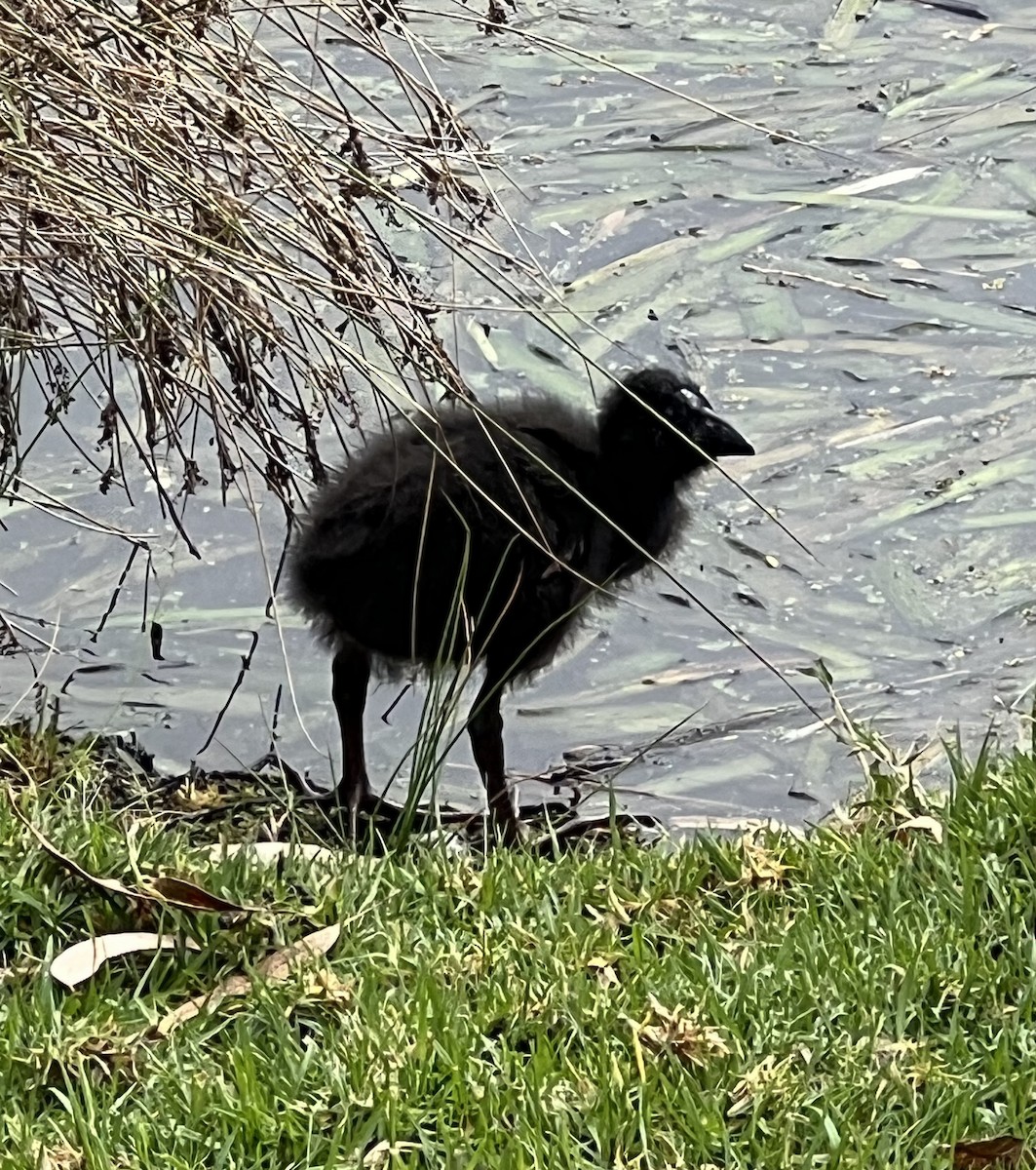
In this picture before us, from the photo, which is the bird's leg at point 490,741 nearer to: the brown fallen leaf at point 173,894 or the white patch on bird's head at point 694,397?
the white patch on bird's head at point 694,397

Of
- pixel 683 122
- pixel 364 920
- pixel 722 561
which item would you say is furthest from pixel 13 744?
pixel 683 122

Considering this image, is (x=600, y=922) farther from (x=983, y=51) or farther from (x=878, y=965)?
(x=983, y=51)

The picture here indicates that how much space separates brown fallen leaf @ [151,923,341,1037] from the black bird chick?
1.05 m

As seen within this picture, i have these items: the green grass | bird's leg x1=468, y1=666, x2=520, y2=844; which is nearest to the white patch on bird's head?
bird's leg x1=468, y1=666, x2=520, y2=844

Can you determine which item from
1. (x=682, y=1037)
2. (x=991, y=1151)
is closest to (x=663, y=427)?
(x=682, y=1037)

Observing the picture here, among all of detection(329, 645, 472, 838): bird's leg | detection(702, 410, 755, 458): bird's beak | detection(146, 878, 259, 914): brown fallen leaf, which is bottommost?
detection(329, 645, 472, 838): bird's leg

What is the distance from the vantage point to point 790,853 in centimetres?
319

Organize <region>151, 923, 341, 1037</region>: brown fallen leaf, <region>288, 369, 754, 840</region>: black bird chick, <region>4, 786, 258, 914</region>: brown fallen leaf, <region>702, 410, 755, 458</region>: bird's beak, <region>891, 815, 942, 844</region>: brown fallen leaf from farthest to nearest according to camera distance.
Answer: <region>702, 410, 755, 458</region>: bird's beak
<region>288, 369, 754, 840</region>: black bird chick
<region>891, 815, 942, 844</region>: brown fallen leaf
<region>4, 786, 258, 914</region>: brown fallen leaf
<region>151, 923, 341, 1037</region>: brown fallen leaf

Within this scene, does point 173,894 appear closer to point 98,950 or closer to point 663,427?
point 98,950

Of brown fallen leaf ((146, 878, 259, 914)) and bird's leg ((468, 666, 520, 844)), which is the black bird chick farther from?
brown fallen leaf ((146, 878, 259, 914))

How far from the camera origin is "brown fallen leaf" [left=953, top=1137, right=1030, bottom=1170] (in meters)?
2.40

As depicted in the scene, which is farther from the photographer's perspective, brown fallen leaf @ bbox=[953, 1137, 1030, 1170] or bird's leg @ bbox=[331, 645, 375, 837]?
bird's leg @ bbox=[331, 645, 375, 837]

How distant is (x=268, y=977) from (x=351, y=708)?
144 cm

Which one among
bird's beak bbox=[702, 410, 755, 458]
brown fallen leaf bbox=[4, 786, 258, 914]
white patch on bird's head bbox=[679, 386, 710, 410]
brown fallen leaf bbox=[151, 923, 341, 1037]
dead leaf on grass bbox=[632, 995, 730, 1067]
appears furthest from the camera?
white patch on bird's head bbox=[679, 386, 710, 410]
